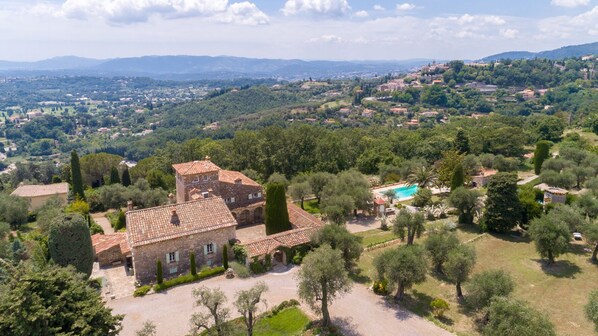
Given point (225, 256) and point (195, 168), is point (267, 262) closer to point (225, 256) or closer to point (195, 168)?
point (225, 256)

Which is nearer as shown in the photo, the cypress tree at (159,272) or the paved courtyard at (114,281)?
the paved courtyard at (114,281)

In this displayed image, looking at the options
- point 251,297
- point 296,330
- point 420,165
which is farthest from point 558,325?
point 420,165

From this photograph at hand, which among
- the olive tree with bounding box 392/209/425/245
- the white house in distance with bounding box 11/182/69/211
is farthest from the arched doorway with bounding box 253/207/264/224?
the white house in distance with bounding box 11/182/69/211

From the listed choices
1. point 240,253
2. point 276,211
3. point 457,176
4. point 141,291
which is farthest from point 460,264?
point 457,176

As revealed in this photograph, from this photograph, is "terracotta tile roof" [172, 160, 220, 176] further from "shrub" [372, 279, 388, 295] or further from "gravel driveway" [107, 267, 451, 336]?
"shrub" [372, 279, 388, 295]

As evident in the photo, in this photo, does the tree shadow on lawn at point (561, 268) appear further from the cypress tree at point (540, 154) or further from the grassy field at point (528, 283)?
the cypress tree at point (540, 154)

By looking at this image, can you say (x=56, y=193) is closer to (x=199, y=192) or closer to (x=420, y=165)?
(x=199, y=192)

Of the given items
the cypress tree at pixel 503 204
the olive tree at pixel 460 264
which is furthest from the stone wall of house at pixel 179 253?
the cypress tree at pixel 503 204
